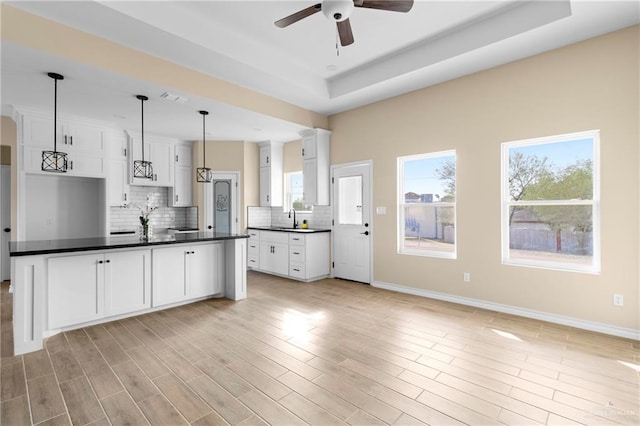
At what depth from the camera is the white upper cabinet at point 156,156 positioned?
20.0ft

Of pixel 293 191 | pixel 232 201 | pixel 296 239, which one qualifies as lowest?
pixel 296 239

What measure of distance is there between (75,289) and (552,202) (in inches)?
212

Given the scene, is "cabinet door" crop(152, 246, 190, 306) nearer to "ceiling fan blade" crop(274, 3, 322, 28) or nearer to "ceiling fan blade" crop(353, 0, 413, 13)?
"ceiling fan blade" crop(274, 3, 322, 28)

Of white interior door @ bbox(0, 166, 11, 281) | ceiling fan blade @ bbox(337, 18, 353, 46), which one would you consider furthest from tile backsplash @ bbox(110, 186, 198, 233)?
ceiling fan blade @ bbox(337, 18, 353, 46)

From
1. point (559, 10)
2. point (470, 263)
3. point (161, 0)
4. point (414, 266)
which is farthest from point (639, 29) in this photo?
point (161, 0)

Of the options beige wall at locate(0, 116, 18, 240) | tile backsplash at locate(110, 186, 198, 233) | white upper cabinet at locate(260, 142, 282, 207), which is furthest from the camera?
white upper cabinet at locate(260, 142, 282, 207)

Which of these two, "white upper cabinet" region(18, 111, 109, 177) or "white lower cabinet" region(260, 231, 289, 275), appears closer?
"white upper cabinet" region(18, 111, 109, 177)

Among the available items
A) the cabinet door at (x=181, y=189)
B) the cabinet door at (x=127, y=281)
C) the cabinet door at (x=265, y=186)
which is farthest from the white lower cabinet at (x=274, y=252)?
the cabinet door at (x=127, y=281)

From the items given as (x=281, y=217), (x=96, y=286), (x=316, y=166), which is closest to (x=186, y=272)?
(x=96, y=286)

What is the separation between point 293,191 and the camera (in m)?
7.14

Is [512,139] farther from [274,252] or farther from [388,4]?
[274,252]

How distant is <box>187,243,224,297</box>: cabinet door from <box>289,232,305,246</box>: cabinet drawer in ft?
5.16

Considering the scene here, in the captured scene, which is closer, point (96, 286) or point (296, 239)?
point (96, 286)

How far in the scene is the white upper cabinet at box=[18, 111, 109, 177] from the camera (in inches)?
189
